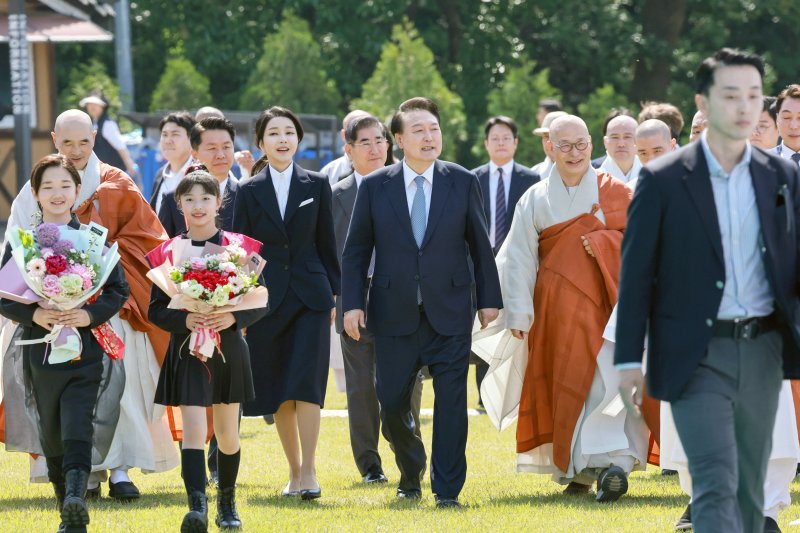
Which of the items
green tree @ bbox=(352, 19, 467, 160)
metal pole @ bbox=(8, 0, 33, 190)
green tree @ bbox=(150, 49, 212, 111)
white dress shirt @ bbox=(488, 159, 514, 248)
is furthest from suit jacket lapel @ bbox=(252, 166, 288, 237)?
green tree @ bbox=(150, 49, 212, 111)

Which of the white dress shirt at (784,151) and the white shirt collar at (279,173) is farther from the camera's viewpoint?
the white dress shirt at (784,151)

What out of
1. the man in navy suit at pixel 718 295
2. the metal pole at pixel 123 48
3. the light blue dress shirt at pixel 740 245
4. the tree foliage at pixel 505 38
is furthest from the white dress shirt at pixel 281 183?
the tree foliage at pixel 505 38

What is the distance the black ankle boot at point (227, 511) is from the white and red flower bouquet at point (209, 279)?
2.28 ft

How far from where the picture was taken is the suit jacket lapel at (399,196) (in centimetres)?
874

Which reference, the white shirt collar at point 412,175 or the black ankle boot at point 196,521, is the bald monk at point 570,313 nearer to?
the white shirt collar at point 412,175

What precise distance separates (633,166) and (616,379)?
264 cm

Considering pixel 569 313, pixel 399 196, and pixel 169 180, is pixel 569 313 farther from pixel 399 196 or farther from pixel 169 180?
pixel 169 180

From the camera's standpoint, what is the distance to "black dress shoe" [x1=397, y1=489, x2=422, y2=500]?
888cm

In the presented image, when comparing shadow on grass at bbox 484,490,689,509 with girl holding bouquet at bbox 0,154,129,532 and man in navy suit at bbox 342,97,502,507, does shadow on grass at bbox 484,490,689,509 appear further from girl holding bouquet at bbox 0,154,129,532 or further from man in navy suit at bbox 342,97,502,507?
girl holding bouquet at bbox 0,154,129,532

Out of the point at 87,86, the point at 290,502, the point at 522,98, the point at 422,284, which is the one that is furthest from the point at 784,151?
the point at 87,86

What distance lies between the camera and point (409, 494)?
892 cm

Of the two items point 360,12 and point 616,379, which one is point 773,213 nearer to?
point 616,379

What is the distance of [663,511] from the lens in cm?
814

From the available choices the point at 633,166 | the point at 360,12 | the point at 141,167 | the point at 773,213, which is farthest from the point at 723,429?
the point at 360,12
